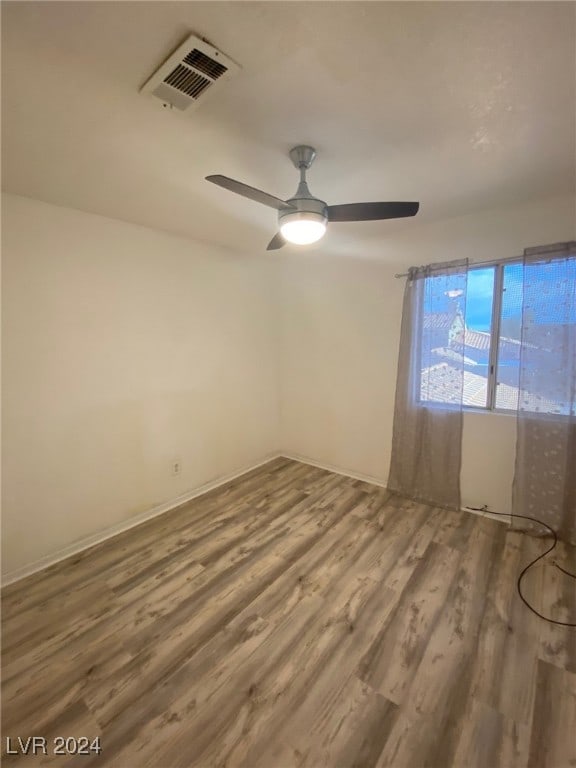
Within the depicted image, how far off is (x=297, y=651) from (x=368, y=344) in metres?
2.42

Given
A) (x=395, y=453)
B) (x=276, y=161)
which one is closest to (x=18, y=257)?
(x=276, y=161)

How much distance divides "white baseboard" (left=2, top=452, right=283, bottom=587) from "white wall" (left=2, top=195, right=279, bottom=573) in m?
0.04

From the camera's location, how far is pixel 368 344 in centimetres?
306

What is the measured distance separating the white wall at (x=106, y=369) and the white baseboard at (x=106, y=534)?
1.6 inches

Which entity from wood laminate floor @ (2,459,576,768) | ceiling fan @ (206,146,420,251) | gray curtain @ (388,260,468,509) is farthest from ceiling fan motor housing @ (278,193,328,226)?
wood laminate floor @ (2,459,576,768)

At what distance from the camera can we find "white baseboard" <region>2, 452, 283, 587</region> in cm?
200

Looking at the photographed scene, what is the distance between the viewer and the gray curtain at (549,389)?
6.86 ft

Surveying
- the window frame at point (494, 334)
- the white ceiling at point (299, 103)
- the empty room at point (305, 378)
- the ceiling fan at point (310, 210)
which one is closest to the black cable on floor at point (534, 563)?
the empty room at point (305, 378)

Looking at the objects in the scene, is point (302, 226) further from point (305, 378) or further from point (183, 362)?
point (305, 378)

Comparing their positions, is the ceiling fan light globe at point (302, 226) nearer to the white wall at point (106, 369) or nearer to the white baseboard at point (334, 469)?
the white wall at point (106, 369)

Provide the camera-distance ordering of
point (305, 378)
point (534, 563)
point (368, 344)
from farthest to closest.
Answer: point (305, 378) < point (368, 344) < point (534, 563)

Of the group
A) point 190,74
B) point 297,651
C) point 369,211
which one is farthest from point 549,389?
point 190,74

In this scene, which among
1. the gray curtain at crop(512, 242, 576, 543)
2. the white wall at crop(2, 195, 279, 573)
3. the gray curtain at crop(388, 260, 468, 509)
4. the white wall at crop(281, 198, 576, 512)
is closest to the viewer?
the white wall at crop(2, 195, 279, 573)

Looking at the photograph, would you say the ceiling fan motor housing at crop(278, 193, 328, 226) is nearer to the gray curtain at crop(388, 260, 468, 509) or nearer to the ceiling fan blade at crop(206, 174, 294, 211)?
the ceiling fan blade at crop(206, 174, 294, 211)
